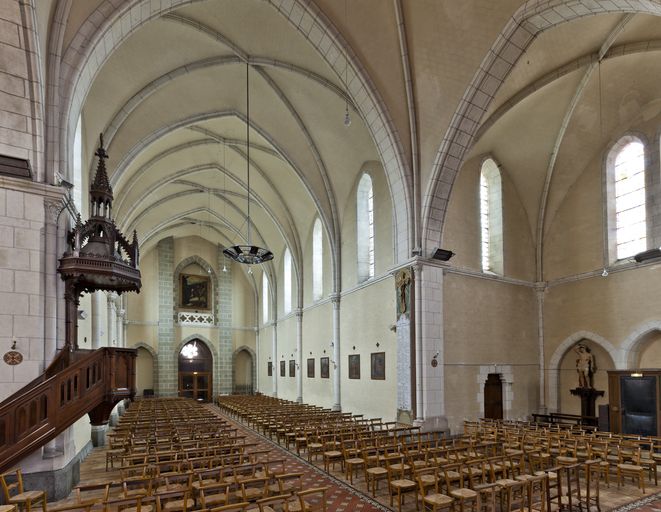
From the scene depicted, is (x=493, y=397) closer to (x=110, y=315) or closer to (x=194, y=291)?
(x=110, y=315)

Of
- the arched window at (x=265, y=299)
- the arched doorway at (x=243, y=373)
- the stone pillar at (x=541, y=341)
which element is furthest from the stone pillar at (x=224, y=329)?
the stone pillar at (x=541, y=341)

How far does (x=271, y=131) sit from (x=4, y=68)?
12050 mm

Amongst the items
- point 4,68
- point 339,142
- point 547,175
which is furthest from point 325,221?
point 4,68

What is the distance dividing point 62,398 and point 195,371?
94.2 ft

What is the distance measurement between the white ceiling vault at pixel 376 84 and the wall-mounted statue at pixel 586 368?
4.59 meters

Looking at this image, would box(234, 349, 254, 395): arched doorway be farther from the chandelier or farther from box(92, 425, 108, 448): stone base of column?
box(92, 425, 108, 448): stone base of column

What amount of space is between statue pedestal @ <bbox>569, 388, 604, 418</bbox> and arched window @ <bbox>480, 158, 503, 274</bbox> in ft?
15.4

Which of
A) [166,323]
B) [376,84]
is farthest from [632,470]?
[166,323]

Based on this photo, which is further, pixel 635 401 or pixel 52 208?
pixel 635 401

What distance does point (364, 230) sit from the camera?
19.5 m

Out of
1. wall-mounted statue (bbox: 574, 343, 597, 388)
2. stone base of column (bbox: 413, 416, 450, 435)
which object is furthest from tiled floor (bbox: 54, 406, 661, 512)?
wall-mounted statue (bbox: 574, 343, 597, 388)

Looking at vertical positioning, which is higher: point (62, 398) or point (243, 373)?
point (62, 398)

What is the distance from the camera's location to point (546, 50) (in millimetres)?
13688

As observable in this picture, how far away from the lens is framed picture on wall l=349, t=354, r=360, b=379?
18914 millimetres
